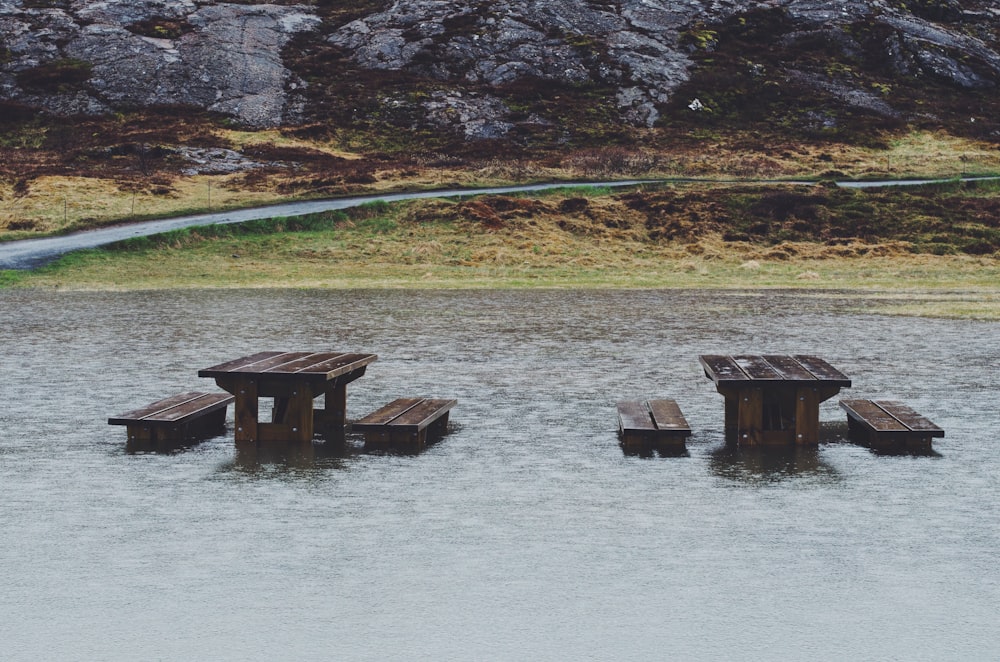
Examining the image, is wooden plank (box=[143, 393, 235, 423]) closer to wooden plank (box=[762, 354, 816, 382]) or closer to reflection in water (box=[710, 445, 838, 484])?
reflection in water (box=[710, 445, 838, 484])

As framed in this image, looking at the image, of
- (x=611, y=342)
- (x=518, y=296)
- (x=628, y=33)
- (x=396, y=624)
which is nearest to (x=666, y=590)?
(x=396, y=624)

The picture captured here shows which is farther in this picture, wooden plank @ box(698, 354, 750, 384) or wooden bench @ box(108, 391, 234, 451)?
wooden bench @ box(108, 391, 234, 451)

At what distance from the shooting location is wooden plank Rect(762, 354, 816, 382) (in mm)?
9898

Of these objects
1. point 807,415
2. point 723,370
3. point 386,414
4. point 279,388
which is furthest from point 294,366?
point 807,415

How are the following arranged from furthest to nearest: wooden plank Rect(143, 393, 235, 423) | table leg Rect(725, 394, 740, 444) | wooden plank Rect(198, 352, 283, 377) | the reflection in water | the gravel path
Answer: the gravel path < table leg Rect(725, 394, 740, 444) < wooden plank Rect(143, 393, 235, 423) < wooden plank Rect(198, 352, 283, 377) < the reflection in water

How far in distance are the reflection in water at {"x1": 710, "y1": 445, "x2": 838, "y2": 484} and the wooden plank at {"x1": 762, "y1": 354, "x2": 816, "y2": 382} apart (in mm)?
684

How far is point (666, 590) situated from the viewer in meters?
6.05

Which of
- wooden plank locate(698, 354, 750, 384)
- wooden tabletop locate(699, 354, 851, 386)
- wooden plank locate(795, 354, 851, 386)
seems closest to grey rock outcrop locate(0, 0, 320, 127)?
wooden plank locate(698, 354, 750, 384)

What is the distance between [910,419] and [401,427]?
483cm

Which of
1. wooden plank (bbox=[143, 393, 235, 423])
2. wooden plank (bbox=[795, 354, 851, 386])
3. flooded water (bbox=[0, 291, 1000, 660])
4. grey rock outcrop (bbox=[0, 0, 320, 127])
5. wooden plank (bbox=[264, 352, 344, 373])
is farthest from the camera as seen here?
grey rock outcrop (bbox=[0, 0, 320, 127])

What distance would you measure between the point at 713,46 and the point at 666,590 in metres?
81.1

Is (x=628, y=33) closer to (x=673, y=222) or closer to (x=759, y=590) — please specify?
(x=673, y=222)

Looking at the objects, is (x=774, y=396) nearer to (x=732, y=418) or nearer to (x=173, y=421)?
(x=732, y=418)

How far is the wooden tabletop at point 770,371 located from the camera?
32.2ft
